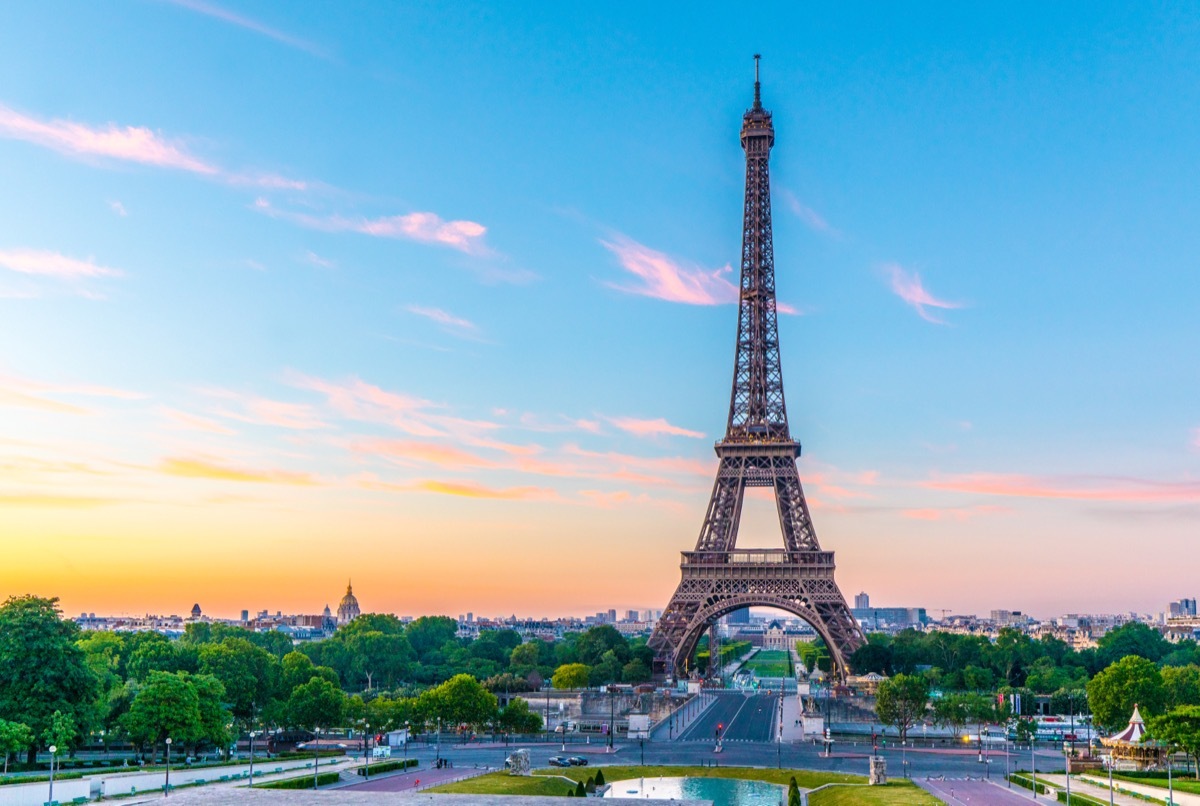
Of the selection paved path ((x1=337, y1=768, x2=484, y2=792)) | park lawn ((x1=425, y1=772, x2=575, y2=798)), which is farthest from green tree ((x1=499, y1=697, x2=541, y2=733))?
park lawn ((x1=425, y1=772, x2=575, y2=798))

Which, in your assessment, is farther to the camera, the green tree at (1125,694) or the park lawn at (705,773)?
the green tree at (1125,694)

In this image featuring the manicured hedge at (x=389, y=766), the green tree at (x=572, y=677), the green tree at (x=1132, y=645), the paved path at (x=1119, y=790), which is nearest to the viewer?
the paved path at (x=1119, y=790)

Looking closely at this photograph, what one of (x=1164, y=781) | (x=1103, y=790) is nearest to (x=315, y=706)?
(x=1103, y=790)

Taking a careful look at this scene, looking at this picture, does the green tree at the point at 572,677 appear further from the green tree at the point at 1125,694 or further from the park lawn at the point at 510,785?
the park lawn at the point at 510,785

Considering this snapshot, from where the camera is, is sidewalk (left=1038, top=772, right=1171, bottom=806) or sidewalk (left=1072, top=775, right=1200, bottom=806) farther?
sidewalk (left=1038, top=772, right=1171, bottom=806)

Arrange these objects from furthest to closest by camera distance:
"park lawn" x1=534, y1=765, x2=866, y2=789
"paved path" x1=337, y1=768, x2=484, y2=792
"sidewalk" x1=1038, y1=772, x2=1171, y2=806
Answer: "park lawn" x1=534, y1=765, x2=866, y2=789, "paved path" x1=337, y1=768, x2=484, y2=792, "sidewalk" x1=1038, y1=772, x2=1171, y2=806

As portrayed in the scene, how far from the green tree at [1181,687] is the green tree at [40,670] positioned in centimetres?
9141

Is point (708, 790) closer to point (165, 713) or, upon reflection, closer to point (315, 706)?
point (165, 713)

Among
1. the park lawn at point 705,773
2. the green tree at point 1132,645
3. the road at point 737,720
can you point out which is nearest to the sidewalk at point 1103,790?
the park lawn at point 705,773

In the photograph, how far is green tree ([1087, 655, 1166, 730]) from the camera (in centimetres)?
9262

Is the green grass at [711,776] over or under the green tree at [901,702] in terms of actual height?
under

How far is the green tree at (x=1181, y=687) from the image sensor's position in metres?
107

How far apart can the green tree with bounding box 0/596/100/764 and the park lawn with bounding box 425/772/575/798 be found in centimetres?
2394

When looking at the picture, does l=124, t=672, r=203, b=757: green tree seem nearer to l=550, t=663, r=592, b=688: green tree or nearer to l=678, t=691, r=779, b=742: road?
l=678, t=691, r=779, b=742: road
